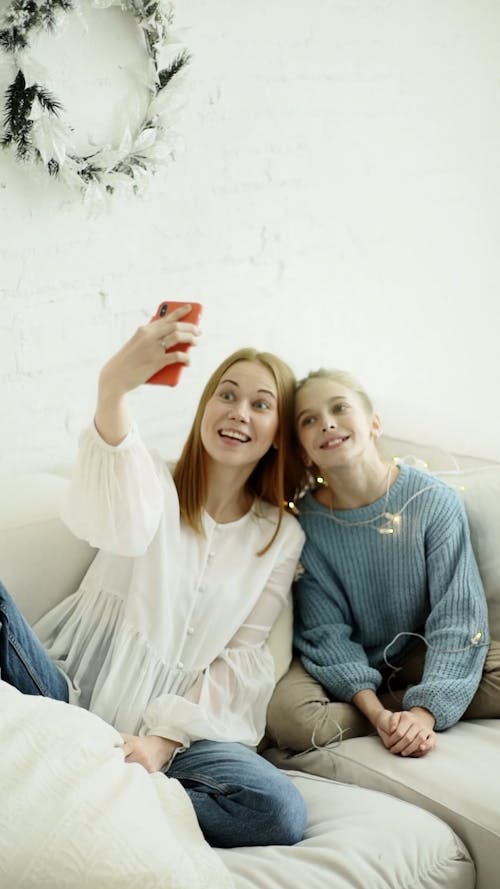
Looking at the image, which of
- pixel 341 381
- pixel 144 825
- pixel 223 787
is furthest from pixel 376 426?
pixel 144 825

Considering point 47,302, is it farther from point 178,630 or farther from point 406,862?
point 406,862

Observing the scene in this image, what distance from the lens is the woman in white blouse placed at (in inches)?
59.8

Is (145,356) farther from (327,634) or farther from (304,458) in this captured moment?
(327,634)

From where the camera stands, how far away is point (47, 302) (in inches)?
78.7

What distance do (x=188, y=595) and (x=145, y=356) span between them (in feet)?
1.54

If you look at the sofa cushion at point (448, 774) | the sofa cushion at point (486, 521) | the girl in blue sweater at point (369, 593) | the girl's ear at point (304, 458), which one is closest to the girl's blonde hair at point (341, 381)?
the girl in blue sweater at point (369, 593)

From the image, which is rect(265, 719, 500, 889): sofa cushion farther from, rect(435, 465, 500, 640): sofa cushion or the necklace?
the necklace

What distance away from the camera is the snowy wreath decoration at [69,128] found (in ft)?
5.96

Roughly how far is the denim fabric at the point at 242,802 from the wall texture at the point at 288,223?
2.54 feet

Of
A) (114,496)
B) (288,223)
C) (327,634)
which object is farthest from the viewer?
(288,223)

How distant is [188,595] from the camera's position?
1.77 metres

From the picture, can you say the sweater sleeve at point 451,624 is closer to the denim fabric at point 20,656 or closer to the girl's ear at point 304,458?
the girl's ear at point 304,458

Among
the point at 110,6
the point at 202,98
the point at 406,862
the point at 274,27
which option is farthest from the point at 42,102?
the point at 406,862

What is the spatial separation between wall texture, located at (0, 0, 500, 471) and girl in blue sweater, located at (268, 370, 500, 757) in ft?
0.87
